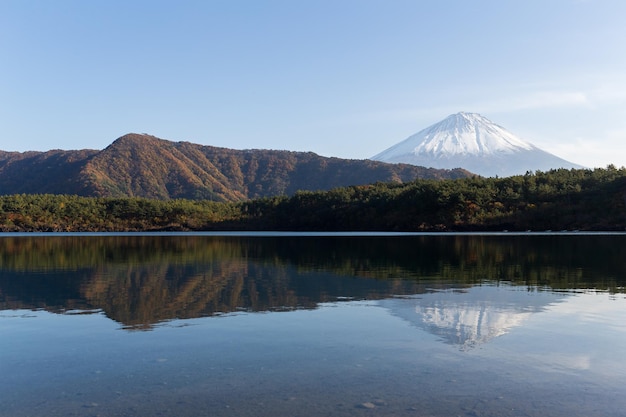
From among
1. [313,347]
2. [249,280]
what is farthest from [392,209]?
[313,347]

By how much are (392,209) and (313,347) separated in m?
114

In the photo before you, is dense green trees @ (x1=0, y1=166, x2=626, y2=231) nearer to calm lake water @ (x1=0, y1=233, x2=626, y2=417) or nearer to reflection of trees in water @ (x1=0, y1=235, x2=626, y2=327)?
reflection of trees in water @ (x1=0, y1=235, x2=626, y2=327)

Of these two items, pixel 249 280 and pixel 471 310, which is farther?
pixel 249 280

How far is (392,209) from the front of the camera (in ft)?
411

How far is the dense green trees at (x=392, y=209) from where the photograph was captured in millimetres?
103438

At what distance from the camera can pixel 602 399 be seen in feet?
28.8

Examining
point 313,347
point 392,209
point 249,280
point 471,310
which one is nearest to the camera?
point 313,347

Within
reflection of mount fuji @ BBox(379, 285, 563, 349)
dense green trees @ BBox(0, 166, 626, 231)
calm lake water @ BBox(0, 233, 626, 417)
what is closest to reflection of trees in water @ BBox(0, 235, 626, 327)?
calm lake water @ BBox(0, 233, 626, 417)

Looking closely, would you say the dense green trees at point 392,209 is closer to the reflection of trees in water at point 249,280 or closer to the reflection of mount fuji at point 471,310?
the reflection of trees in water at point 249,280

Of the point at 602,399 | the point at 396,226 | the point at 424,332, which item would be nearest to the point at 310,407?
the point at 602,399

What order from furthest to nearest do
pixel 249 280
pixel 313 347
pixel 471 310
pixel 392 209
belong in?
pixel 392 209, pixel 249 280, pixel 471 310, pixel 313 347

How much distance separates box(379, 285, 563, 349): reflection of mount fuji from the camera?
14.0m

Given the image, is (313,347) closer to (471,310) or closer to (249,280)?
(471,310)

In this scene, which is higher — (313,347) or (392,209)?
(392,209)
